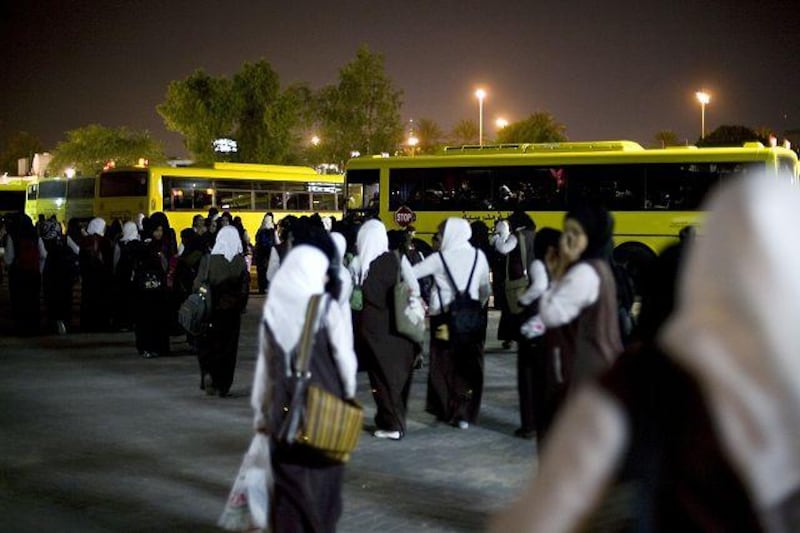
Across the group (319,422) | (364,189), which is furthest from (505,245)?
(364,189)

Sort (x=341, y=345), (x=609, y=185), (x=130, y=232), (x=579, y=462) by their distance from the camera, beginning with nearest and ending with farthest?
(x=579, y=462)
(x=341, y=345)
(x=130, y=232)
(x=609, y=185)

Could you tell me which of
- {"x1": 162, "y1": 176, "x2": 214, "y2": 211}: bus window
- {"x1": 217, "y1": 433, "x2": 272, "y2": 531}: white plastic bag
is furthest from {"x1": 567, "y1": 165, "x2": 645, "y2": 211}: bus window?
{"x1": 217, "y1": 433, "x2": 272, "y2": 531}: white plastic bag

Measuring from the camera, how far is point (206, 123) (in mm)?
59219

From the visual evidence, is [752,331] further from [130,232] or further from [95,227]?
[95,227]

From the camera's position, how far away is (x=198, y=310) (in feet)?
34.9

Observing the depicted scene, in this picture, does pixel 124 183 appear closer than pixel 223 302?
No

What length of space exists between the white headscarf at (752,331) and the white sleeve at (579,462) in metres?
0.19

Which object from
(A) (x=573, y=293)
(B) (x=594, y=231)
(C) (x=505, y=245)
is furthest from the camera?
(C) (x=505, y=245)

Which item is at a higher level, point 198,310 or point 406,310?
point 406,310

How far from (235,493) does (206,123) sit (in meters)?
55.7

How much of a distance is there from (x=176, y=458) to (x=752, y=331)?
731 centimetres

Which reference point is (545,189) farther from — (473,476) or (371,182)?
(473,476)

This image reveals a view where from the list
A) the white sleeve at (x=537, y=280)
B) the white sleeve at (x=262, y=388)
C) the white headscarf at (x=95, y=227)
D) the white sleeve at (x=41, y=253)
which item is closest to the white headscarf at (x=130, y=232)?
the white sleeve at (x=41, y=253)

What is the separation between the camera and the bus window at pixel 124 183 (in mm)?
34125
